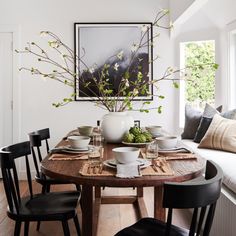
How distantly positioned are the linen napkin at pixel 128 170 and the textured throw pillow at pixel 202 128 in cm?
209

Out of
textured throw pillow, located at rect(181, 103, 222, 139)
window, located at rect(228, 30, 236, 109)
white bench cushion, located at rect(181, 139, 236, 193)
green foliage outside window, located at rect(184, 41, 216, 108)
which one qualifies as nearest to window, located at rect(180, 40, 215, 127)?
green foliage outside window, located at rect(184, 41, 216, 108)

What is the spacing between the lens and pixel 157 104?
4.46 meters

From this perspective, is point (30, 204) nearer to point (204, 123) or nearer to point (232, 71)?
point (204, 123)

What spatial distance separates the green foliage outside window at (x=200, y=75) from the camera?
14.2 ft

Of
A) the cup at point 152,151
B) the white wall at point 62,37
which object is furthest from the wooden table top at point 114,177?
the white wall at point 62,37

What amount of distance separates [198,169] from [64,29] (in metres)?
3.26

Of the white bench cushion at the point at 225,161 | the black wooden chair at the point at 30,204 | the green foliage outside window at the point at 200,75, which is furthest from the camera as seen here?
the green foliage outside window at the point at 200,75

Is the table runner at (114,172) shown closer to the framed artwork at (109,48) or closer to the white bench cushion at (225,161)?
the white bench cushion at (225,161)

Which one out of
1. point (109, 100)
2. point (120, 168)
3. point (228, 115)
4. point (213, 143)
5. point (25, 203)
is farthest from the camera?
point (228, 115)

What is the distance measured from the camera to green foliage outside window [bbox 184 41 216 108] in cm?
433

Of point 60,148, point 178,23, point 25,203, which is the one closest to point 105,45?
point 178,23

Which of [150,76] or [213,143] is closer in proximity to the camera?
[213,143]

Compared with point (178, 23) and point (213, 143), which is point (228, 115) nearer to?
point (213, 143)

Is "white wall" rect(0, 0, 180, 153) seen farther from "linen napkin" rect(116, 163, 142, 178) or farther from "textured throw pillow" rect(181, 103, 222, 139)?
"linen napkin" rect(116, 163, 142, 178)
